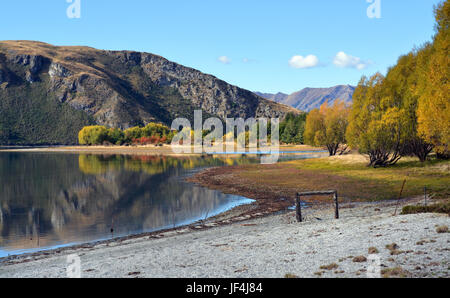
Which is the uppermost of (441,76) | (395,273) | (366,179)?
(441,76)

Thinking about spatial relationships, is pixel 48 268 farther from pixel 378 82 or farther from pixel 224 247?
pixel 378 82

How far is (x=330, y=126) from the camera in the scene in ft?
280

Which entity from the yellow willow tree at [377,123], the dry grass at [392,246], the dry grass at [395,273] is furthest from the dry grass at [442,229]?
the yellow willow tree at [377,123]

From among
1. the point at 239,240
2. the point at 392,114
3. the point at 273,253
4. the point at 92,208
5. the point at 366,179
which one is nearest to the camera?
the point at 273,253

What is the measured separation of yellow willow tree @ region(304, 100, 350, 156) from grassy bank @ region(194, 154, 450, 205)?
24.4m

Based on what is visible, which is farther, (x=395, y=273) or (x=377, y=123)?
(x=377, y=123)

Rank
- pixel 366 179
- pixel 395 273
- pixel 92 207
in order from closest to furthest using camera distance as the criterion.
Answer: pixel 395 273, pixel 92 207, pixel 366 179

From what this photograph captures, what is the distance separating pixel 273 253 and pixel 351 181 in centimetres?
3187

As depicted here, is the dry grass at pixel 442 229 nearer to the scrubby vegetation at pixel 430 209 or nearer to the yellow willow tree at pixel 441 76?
the scrubby vegetation at pixel 430 209

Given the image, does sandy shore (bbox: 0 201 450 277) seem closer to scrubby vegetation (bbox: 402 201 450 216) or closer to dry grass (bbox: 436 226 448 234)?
dry grass (bbox: 436 226 448 234)

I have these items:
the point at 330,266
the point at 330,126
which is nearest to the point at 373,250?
the point at 330,266

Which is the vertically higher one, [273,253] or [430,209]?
[430,209]

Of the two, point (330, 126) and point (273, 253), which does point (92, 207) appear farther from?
point (330, 126)
